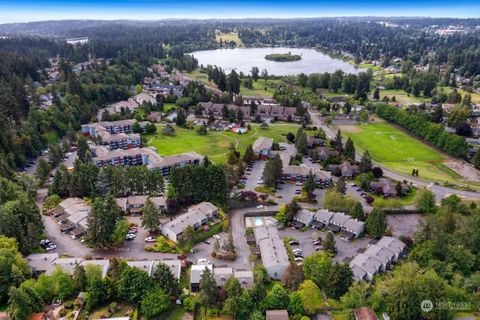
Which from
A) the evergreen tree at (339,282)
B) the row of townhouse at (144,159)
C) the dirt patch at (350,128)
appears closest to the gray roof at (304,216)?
the evergreen tree at (339,282)

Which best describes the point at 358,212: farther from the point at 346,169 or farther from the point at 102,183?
the point at 102,183

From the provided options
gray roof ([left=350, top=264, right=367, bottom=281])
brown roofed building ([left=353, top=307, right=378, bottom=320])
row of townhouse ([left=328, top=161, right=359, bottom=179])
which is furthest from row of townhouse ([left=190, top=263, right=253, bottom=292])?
row of townhouse ([left=328, top=161, right=359, bottom=179])

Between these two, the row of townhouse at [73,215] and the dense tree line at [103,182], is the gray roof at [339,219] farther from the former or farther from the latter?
the row of townhouse at [73,215]

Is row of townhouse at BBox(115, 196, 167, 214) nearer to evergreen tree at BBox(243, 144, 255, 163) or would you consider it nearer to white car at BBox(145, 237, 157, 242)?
white car at BBox(145, 237, 157, 242)

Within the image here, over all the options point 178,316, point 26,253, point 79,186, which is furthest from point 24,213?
point 178,316

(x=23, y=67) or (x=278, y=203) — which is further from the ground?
(x=23, y=67)

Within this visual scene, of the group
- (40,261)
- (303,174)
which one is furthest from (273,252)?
(40,261)

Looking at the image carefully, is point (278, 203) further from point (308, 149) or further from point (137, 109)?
point (137, 109)
